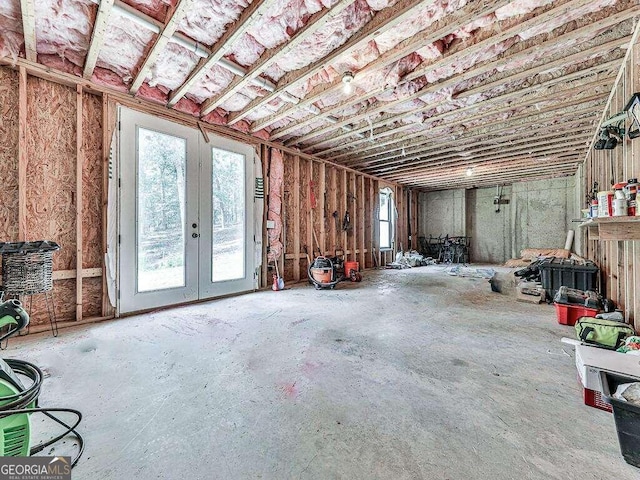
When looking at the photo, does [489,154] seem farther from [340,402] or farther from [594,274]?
[340,402]

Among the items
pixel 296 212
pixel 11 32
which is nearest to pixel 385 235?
pixel 296 212

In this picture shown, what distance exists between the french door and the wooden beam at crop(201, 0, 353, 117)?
90 centimetres

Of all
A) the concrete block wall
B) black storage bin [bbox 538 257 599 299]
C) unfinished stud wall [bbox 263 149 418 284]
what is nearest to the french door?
unfinished stud wall [bbox 263 149 418 284]

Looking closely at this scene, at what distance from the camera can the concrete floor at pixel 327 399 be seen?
3.91 ft

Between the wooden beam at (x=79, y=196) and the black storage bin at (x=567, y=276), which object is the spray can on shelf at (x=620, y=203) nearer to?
the black storage bin at (x=567, y=276)

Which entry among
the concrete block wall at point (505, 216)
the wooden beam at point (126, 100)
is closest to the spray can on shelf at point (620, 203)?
the wooden beam at point (126, 100)

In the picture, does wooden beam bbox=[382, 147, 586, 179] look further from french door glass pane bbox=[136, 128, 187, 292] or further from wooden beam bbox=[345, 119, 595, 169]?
french door glass pane bbox=[136, 128, 187, 292]

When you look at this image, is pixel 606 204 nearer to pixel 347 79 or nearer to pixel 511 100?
pixel 511 100

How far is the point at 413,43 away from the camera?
2.59 meters

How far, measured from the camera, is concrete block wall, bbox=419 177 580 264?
330 inches

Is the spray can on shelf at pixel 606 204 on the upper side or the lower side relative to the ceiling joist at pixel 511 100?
lower

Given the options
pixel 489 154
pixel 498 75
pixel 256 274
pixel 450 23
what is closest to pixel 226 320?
pixel 256 274

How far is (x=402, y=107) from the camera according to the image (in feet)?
13.3

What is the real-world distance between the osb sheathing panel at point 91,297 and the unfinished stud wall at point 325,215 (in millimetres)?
2467
